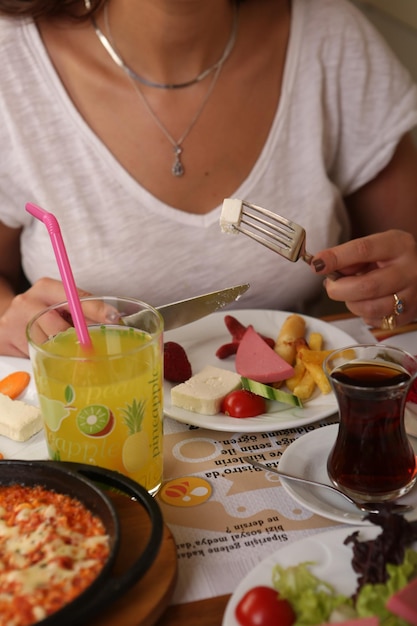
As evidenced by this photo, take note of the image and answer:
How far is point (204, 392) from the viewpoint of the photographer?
1.11 meters

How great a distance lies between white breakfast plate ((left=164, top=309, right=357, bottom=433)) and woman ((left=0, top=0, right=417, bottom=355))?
0.12 meters

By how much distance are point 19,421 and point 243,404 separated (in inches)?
12.5

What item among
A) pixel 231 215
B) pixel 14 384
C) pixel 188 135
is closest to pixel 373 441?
pixel 231 215

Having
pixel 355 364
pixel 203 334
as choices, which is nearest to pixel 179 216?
pixel 203 334

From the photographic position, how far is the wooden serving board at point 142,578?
724 millimetres

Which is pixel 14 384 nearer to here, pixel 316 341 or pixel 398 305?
pixel 316 341

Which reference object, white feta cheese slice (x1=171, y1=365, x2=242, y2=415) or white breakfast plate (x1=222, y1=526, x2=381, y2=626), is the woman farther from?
white breakfast plate (x1=222, y1=526, x2=381, y2=626)

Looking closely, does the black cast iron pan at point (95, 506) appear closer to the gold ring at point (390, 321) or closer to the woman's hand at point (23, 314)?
the woman's hand at point (23, 314)

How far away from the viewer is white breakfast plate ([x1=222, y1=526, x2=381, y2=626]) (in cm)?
75

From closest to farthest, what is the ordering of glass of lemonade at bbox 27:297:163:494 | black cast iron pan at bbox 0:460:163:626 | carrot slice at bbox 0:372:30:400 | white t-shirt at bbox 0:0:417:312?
black cast iron pan at bbox 0:460:163:626 < glass of lemonade at bbox 27:297:163:494 < carrot slice at bbox 0:372:30:400 < white t-shirt at bbox 0:0:417:312

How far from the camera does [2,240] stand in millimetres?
1594

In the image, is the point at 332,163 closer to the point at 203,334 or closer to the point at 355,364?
the point at 203,334

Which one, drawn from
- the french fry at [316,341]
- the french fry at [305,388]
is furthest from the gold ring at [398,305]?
the french fry at [305,388]

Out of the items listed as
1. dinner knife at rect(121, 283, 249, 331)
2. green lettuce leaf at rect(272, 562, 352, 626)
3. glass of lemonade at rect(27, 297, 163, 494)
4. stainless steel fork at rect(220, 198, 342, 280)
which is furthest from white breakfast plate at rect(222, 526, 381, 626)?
dinner knife at rect(121, 283, 249, 331)
